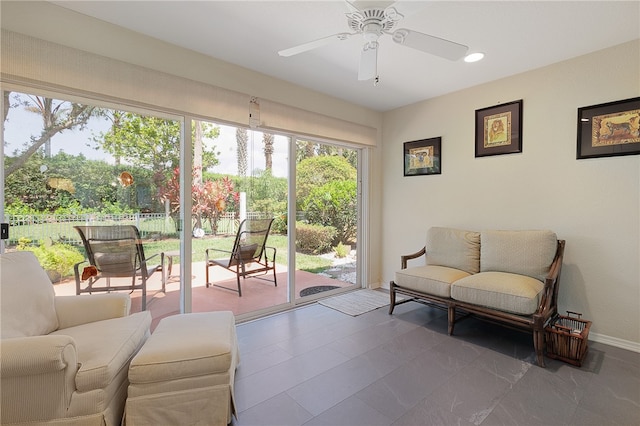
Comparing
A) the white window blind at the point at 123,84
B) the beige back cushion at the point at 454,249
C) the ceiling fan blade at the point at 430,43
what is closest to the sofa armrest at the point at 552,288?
the beige back cushion at the point at 454,249

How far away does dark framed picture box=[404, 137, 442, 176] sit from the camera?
3691 mm

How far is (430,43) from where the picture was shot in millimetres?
1869

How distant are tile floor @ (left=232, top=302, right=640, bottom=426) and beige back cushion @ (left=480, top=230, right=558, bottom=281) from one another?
602mm

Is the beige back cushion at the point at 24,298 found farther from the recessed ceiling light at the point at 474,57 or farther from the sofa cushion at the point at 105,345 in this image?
the recessed ceiling light at the point at 474,57

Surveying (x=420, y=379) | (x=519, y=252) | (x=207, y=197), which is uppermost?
(x=207, y=197)

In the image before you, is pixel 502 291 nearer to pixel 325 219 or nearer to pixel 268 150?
pixel 325 219

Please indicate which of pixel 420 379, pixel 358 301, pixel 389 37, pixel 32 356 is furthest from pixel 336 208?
pixel 32 356

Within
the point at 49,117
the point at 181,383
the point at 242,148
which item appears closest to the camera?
the point at 181,383

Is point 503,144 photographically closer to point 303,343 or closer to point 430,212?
point 430,212

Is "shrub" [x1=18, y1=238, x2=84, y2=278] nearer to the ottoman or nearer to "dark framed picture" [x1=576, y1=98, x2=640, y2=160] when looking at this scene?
the ottoman

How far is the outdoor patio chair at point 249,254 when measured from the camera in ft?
10.3

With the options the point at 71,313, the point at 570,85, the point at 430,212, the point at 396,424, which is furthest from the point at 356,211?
the point at 71,313

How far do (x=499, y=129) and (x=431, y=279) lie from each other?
5.84ft

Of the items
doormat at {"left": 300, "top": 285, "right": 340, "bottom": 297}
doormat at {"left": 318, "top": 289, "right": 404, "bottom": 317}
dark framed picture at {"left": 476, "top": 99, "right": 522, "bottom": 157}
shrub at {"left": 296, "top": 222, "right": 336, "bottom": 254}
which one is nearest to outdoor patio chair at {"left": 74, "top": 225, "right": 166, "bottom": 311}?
shrub at {"left": 296, "top": 222, "right": 336, "bottom": 254}
